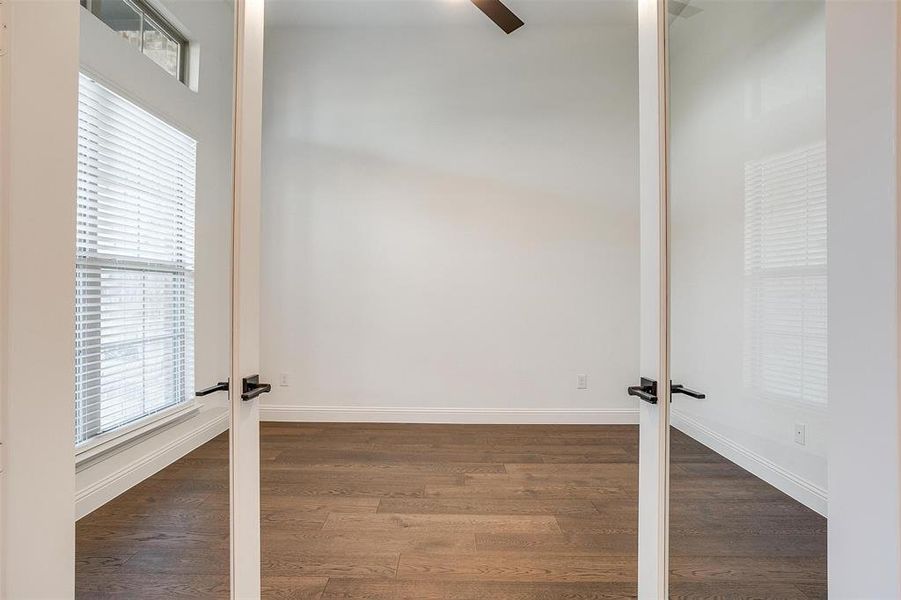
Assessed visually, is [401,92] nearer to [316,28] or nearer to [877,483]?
[316,28]

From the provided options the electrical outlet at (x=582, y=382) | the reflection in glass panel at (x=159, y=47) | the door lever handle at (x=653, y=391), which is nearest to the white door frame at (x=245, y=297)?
the reflection in glass panel at (x=159, y=47)

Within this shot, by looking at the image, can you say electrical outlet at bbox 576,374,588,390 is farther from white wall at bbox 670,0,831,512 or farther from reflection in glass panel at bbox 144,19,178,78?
reflection in glass panel at bbox 144,19,178,78

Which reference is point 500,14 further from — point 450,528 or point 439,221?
point 450,528

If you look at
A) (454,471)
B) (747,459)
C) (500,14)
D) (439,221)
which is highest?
(500,14)

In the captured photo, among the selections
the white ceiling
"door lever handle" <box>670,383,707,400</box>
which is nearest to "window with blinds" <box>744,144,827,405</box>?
"door lever handle" <box>670,383,707,400</box>

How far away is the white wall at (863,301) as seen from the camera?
709 mm

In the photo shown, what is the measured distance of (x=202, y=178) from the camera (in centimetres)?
115

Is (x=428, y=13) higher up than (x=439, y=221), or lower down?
higher up

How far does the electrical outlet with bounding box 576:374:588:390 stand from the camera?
11.1 feet

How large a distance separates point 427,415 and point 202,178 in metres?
2.71

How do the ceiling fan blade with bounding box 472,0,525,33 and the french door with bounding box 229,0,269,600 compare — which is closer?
the french door with bounding box 229,0,269,600

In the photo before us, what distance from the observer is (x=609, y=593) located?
1439mm

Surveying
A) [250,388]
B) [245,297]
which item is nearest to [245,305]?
[245,297]

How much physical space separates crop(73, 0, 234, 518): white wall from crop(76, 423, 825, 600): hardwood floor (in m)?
0.08
